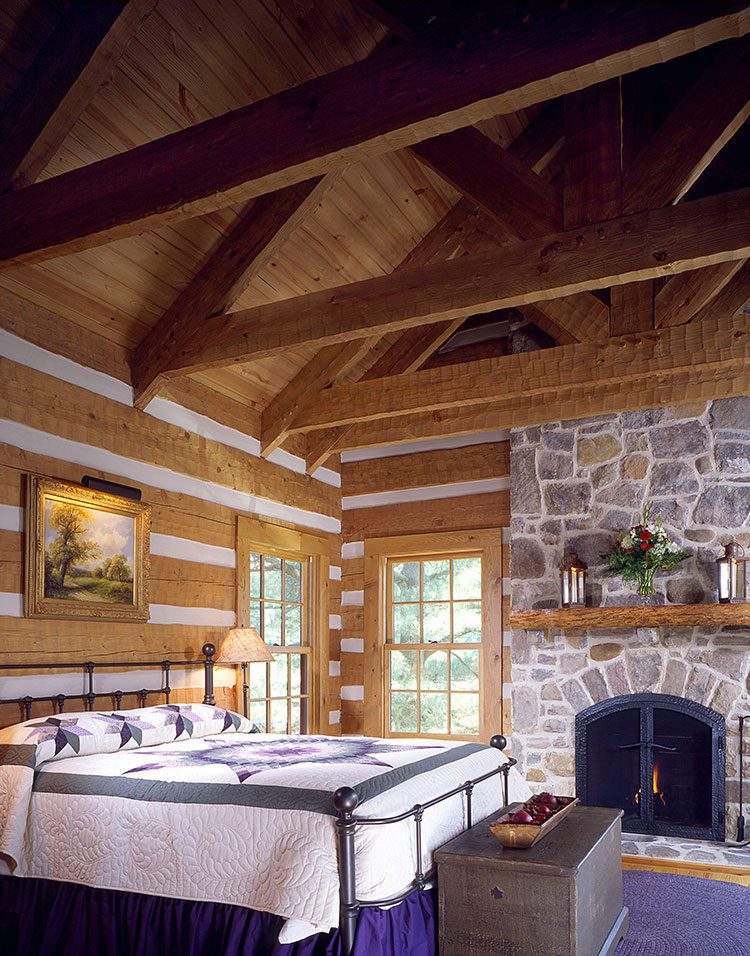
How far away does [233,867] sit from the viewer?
9.48 feet

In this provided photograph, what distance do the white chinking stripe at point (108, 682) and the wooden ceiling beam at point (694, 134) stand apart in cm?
340

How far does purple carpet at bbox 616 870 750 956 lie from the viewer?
3711 mm

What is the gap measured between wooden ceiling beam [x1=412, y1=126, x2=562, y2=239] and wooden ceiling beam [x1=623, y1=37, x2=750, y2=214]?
1.28ft

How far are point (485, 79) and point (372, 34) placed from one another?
216 centimetres

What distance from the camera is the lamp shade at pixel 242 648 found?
17.2 ft

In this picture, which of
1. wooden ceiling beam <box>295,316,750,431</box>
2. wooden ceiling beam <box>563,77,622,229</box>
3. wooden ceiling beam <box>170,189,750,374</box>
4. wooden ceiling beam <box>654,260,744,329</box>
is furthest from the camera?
wooden ceiling beam <box>654,260,744,329</box>

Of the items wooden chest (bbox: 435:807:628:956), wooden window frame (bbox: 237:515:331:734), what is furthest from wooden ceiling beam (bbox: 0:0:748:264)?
wooden window frame (bbox: 237:515:331:734)

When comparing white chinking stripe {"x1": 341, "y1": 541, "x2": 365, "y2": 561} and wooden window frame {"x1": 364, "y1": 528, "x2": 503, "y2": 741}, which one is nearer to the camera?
wooden window frame {"x1": 364, "y1": 528, "x2": 503, "y2": 741}

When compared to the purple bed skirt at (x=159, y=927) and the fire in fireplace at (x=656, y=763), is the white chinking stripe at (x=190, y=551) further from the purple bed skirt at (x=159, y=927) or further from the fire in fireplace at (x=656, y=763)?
the fire in fireplace at (x=656, y=763)

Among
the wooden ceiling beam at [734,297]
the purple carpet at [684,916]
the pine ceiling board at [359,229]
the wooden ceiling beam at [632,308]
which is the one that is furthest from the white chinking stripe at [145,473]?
the purple carpet at [684,916]

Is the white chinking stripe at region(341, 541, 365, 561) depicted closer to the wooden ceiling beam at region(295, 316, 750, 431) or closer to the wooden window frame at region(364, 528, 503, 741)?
the wooden window frame at region(364, 528, 503, 741)

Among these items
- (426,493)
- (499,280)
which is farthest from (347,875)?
(426,493)

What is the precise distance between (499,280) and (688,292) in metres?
1.67

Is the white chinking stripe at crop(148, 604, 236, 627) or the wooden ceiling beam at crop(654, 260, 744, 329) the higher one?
the wooden ceiling beam at crop(654, 260, 744, 329)
